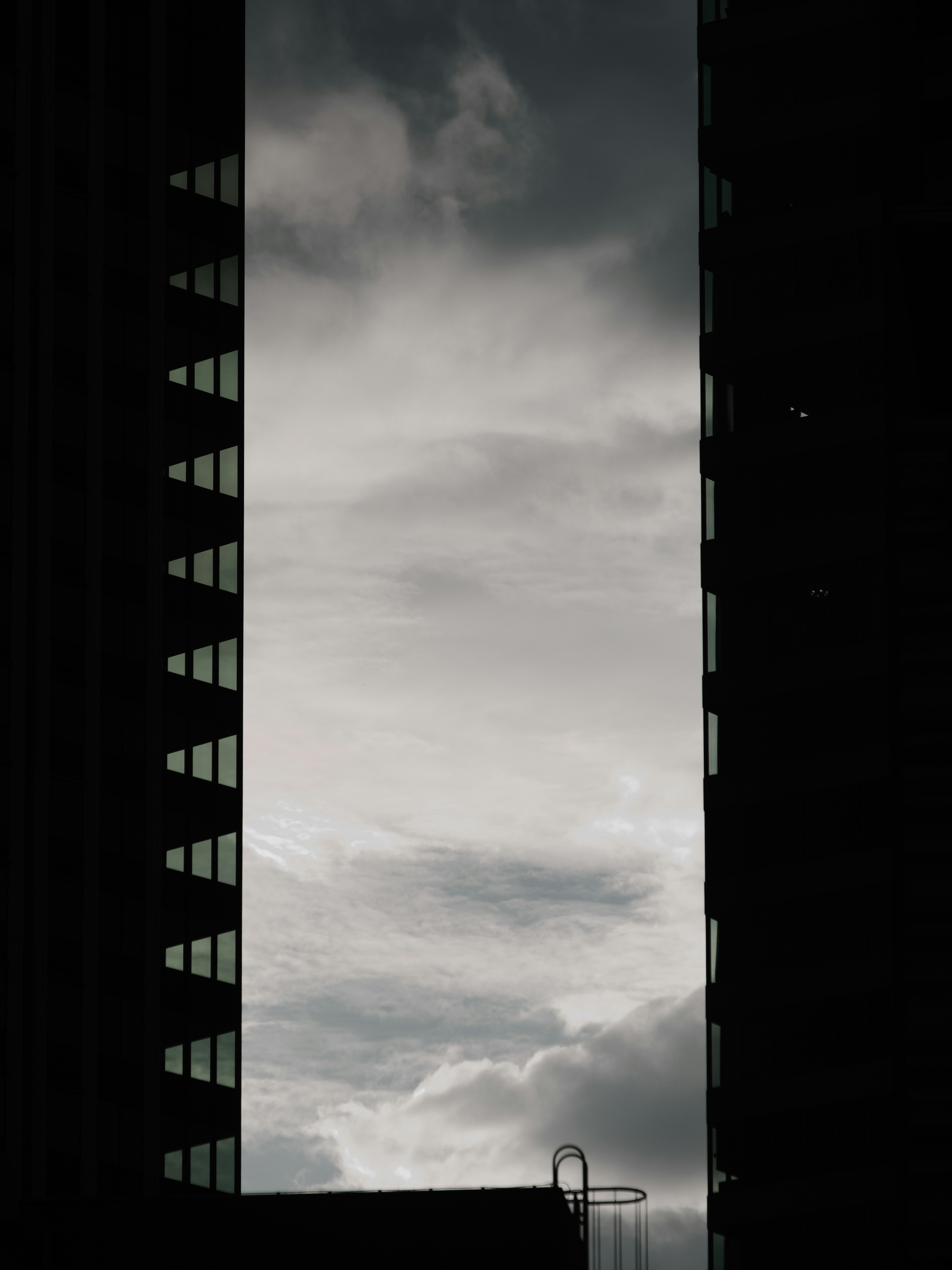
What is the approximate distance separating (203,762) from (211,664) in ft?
16.2

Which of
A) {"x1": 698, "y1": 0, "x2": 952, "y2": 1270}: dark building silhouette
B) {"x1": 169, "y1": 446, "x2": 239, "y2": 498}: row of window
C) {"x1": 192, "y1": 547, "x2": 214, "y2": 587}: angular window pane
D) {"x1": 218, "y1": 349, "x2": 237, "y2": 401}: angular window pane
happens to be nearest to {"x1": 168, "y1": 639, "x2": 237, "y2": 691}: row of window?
{"x1": 192, "y1": 547, "x2": 214, "y2": 587}: angular window pane

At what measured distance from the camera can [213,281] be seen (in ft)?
274

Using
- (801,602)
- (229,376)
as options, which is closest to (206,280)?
(229,376)

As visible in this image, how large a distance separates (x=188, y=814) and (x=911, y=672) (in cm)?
4852

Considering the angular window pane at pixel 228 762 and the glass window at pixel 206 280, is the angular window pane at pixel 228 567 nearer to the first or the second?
the angular window pane at pixel 228 762

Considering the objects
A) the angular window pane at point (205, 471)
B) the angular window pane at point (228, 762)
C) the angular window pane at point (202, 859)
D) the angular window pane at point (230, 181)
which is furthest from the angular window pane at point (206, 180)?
the angular window pane at point (202, 859)

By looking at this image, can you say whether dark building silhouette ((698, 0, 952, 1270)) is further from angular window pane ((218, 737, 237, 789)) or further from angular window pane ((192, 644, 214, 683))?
angular window pane ((192, 644, 214, 683))

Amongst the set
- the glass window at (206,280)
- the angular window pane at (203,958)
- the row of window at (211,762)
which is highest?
the glass window at (206,280)

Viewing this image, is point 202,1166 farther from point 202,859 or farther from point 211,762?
point 211,762

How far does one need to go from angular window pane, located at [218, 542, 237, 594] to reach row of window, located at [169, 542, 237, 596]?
0.01 metres

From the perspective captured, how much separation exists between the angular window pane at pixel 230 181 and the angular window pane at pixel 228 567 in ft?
60.4

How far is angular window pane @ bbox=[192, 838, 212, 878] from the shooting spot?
77375 mm

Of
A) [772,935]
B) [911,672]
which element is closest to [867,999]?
[772,935]

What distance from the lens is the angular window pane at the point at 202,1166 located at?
2891 inches
